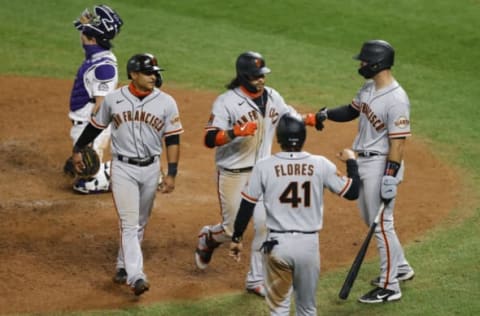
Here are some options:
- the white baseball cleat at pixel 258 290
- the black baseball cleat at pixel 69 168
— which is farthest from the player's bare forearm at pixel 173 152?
the black baseball cleat at pixel 69 168

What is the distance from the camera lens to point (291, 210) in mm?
6930

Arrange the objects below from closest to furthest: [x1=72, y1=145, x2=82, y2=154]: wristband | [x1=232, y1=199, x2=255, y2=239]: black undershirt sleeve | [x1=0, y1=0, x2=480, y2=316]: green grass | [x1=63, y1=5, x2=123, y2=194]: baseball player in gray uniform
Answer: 1. [x1=232, y1=199, x2=255, y2=239]: black undershirt sleeve
2. [x1=72, y1=145, x2=82, y2=154]: wristband
3. [x1=63, y1=5, x2=123, y2=194]: baseball player in gray uniform
4. [x1=0, y1=0, x2=480, y2=316]: green grass

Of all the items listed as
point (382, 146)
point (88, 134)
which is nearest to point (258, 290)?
point (382, 146)

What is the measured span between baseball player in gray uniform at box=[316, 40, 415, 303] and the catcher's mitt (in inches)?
129

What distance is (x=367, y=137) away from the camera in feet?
27.3

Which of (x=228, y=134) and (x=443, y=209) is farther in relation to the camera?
(x=443, y=209)

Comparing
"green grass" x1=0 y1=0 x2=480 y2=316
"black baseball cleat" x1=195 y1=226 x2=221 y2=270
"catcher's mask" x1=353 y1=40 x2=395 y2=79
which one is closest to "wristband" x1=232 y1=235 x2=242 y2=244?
"black baseball cleat" x1=195 y1=226 x2=221 y2=270

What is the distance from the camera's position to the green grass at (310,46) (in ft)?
43.2

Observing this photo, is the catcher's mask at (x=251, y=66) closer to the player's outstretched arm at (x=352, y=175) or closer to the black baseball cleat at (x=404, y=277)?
the player's outstretched arm at (x=352, y=175)

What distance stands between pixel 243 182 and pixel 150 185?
793mm

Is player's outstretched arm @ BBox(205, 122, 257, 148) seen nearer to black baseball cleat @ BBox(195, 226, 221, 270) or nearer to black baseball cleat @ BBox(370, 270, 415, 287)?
black baseball cleat @ BBox(195, 226, 221, 270)

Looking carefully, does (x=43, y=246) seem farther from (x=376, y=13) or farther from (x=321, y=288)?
(x=376, y=13)

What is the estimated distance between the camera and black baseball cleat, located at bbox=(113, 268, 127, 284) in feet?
28.2

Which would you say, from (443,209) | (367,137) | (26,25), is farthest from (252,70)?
(26,25)
